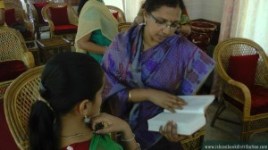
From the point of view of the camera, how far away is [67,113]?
0.92 meters

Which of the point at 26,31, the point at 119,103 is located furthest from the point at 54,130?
the point at 26,31

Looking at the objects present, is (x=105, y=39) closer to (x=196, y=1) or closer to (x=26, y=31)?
(x=196, y=1)

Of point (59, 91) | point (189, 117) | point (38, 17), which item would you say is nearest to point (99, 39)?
point (189, 117)

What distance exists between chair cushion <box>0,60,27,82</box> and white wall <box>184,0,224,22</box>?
2016 mm

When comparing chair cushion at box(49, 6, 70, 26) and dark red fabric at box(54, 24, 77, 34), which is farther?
chair cushion at box(49, 6, 70, 26)

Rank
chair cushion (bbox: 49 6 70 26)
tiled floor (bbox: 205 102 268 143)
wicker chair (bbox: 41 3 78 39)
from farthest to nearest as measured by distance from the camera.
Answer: chair cushion (bbox: 49 6 70 26) < wicker chair (bbox: 41 3 78 39) < tiled floor (bbox: 205 102 268 143)

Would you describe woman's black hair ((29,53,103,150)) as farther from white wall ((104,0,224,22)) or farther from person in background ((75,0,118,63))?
white wall ((104,0,224,22))

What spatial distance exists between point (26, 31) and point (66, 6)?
0.96 meters

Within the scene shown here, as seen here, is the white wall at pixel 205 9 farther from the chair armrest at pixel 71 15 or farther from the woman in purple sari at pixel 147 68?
the chair armrest at pixel 71 15

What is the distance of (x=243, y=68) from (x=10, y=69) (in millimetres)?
2207

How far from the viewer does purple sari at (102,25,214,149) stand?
4.32 feet

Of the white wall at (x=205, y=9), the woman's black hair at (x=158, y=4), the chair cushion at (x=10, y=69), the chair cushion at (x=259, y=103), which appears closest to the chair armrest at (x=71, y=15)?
the chair cushion at (x=10, y=69)

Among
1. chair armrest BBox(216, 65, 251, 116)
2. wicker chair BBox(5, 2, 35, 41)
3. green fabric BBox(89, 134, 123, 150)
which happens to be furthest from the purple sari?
wicker chair BBox(5, 2, 35, 41)

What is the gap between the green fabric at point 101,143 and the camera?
0.96 m
